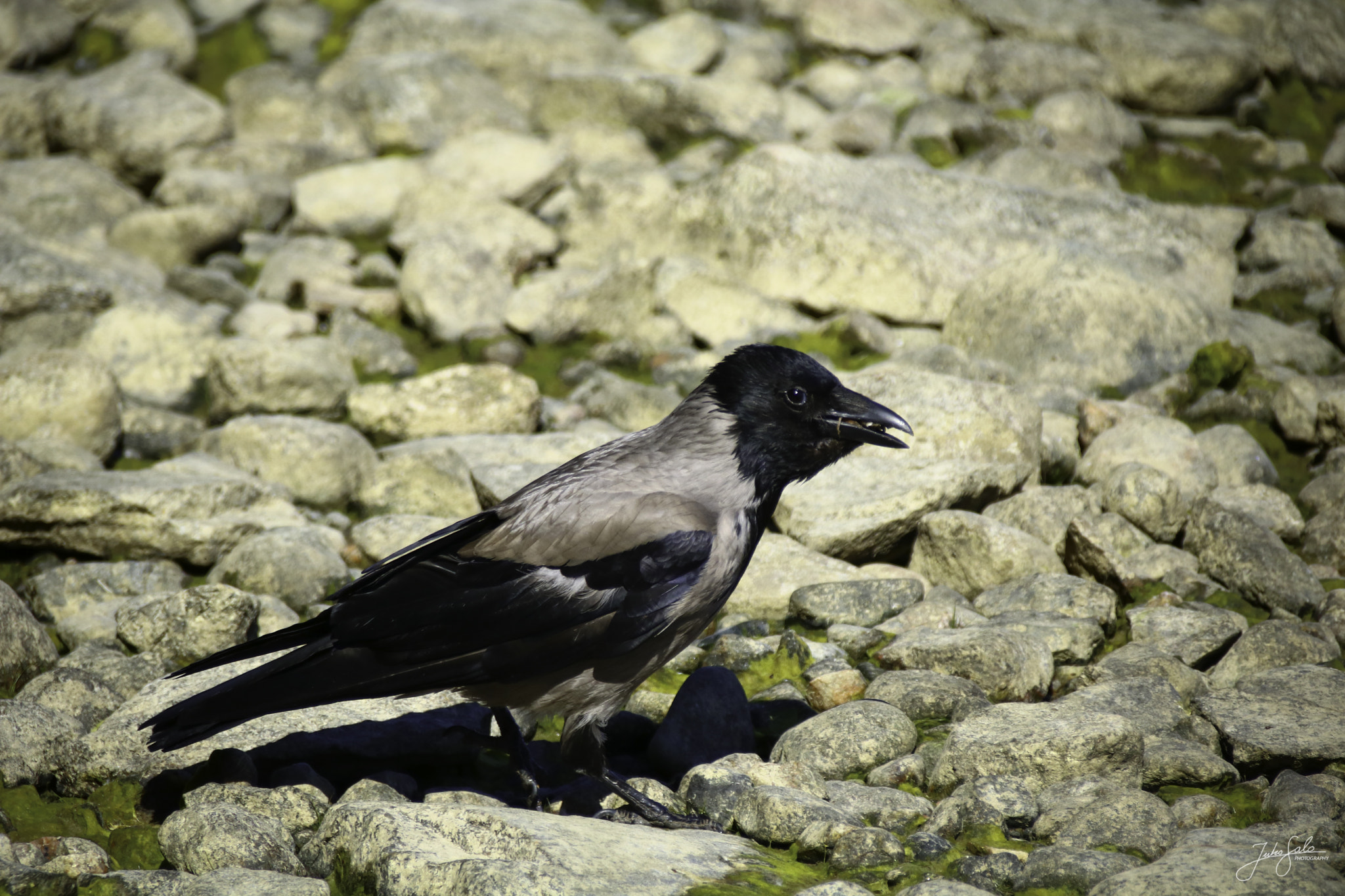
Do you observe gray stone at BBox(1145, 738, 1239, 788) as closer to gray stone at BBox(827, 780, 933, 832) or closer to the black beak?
gray stone at BBox(827, 780, 933, 832)

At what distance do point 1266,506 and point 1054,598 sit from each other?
1.71 m

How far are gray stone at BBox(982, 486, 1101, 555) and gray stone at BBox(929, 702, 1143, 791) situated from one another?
6.30 ft

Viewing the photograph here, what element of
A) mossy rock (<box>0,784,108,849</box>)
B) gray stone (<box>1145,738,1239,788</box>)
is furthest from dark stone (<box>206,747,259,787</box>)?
gray stone (<box>1145,738,1239,788</box>)

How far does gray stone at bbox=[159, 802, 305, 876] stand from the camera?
3.50 m

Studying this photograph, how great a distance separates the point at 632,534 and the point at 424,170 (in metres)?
7.17

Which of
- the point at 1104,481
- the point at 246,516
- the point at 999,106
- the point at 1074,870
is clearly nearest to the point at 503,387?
the point at 246,516

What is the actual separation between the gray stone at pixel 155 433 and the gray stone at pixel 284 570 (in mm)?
1838

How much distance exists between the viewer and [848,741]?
4.29 metres

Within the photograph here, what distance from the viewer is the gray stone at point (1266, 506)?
607 centimetres

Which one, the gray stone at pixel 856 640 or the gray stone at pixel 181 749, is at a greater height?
the gray stone at pixel 181 749

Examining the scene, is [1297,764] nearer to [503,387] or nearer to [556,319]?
[503,387]

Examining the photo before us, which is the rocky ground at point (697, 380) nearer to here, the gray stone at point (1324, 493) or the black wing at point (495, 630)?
the gray stone at point (1324, 493)

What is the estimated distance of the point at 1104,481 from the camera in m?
6.21

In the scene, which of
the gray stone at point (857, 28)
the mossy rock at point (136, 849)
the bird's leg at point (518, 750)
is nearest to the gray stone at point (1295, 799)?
the bird's leg at point (518, 750)
